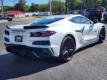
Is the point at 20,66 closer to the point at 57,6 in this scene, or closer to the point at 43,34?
the point at 43,34

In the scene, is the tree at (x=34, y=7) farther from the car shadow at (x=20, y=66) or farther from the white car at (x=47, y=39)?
the white car at (x=47, y=39)

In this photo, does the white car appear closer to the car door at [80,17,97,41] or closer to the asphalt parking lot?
the asphalt parking lot

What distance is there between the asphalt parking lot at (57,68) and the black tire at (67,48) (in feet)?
0.51

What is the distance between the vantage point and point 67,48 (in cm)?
769

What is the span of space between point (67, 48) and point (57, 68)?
900 millimetres

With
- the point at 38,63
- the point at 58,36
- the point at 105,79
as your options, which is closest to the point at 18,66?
the point at 38,63

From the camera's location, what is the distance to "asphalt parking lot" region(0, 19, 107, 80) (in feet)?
20.6

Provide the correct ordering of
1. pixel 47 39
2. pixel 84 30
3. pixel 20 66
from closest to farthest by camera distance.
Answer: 1. pixel 47 39
2. pixel 20 66
3. pixel 84 30

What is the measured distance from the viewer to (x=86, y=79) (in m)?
5.97

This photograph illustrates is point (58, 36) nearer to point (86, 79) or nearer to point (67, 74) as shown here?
point (67, 74)

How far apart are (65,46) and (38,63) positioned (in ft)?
3.09

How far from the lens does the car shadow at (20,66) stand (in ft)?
21.8

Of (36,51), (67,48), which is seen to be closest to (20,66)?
(36,51)

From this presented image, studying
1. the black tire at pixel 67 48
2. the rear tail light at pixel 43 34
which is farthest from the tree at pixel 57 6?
the rear tail light at pixel 43 34
